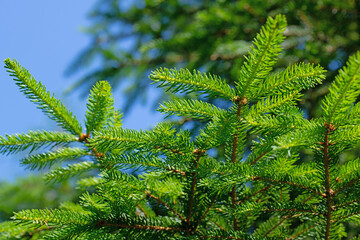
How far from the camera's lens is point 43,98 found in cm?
79

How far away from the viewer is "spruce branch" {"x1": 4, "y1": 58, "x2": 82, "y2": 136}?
29.0 inches

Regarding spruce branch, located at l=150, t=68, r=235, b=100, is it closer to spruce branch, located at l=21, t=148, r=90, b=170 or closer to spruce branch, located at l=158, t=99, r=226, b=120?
spruce branch, located at l=158, t=99, r=226, b=120

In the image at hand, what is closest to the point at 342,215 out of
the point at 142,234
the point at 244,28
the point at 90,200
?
the point at 142,234

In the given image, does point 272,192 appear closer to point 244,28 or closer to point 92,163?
point 92,163

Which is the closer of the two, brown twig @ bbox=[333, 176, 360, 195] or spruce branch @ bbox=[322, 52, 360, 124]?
spruce branch @ bbox=[322, 52, 360, 124]

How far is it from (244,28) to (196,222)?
169 cm

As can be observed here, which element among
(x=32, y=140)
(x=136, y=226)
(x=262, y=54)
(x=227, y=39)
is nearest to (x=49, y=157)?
(x=32, y=140)

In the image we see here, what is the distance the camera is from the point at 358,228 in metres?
1.45

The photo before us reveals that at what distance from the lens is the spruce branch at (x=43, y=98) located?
74 centimetres

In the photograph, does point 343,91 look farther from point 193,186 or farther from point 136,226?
point 136,226

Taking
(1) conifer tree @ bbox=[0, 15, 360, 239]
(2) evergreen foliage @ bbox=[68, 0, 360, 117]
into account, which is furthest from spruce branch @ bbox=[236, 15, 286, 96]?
(2) evergreen foliage @ bbox=[68, 0, 360, 117]

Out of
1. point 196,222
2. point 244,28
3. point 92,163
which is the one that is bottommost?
point 196,222

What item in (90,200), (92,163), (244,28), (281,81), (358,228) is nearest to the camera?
(281,81)

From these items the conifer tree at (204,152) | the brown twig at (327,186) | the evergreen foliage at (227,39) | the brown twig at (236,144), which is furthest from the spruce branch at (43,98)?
the evergreen foliage at (227,39)
